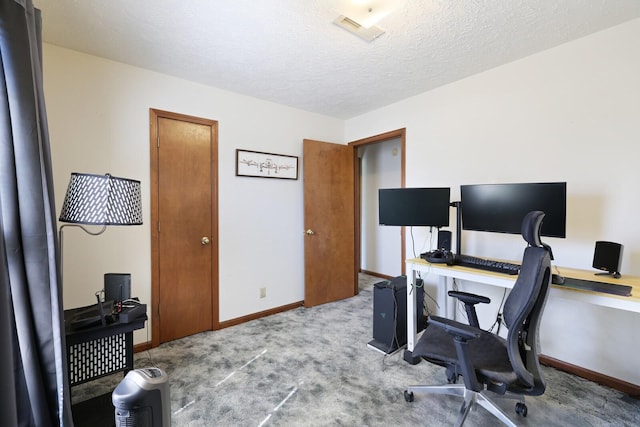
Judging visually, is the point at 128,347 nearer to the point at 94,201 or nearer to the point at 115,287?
the point at 115,287

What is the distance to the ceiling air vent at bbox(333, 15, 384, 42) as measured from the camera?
1825 millimetres

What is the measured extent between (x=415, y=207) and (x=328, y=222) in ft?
4.55

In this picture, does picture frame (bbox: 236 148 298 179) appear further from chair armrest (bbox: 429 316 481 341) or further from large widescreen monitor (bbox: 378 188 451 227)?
chair armrest (bbox: 429 316 481 341)

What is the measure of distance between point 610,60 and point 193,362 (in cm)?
380

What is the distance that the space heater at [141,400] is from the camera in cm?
87

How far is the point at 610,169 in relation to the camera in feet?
6.42

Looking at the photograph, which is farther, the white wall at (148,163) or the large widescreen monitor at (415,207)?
the large widescreen monitor at (415,207)

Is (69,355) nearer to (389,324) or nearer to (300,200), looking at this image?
(389,324)

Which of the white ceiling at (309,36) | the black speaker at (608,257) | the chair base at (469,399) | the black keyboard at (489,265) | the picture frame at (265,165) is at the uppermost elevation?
the white ceiling at (309,36)

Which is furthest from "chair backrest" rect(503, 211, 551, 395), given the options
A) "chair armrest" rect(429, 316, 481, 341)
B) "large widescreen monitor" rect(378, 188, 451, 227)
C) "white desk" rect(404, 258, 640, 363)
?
"large widescreen monitor" rect(378, 188, 451, 227)

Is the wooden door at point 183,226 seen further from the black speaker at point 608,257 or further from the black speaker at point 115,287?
the black speaker at point 608,257

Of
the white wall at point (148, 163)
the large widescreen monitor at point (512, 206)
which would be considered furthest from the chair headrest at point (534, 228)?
the white wall at point (148, 163)

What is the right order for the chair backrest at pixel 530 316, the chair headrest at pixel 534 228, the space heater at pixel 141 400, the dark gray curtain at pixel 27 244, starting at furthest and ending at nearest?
the chair headrest at pixel 534 228, the chair backrest at pixel 530 316, the dark gray curtain at pixel 27 244, the space heater at pixel 141 400

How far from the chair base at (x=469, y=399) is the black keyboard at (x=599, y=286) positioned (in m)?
0.72
